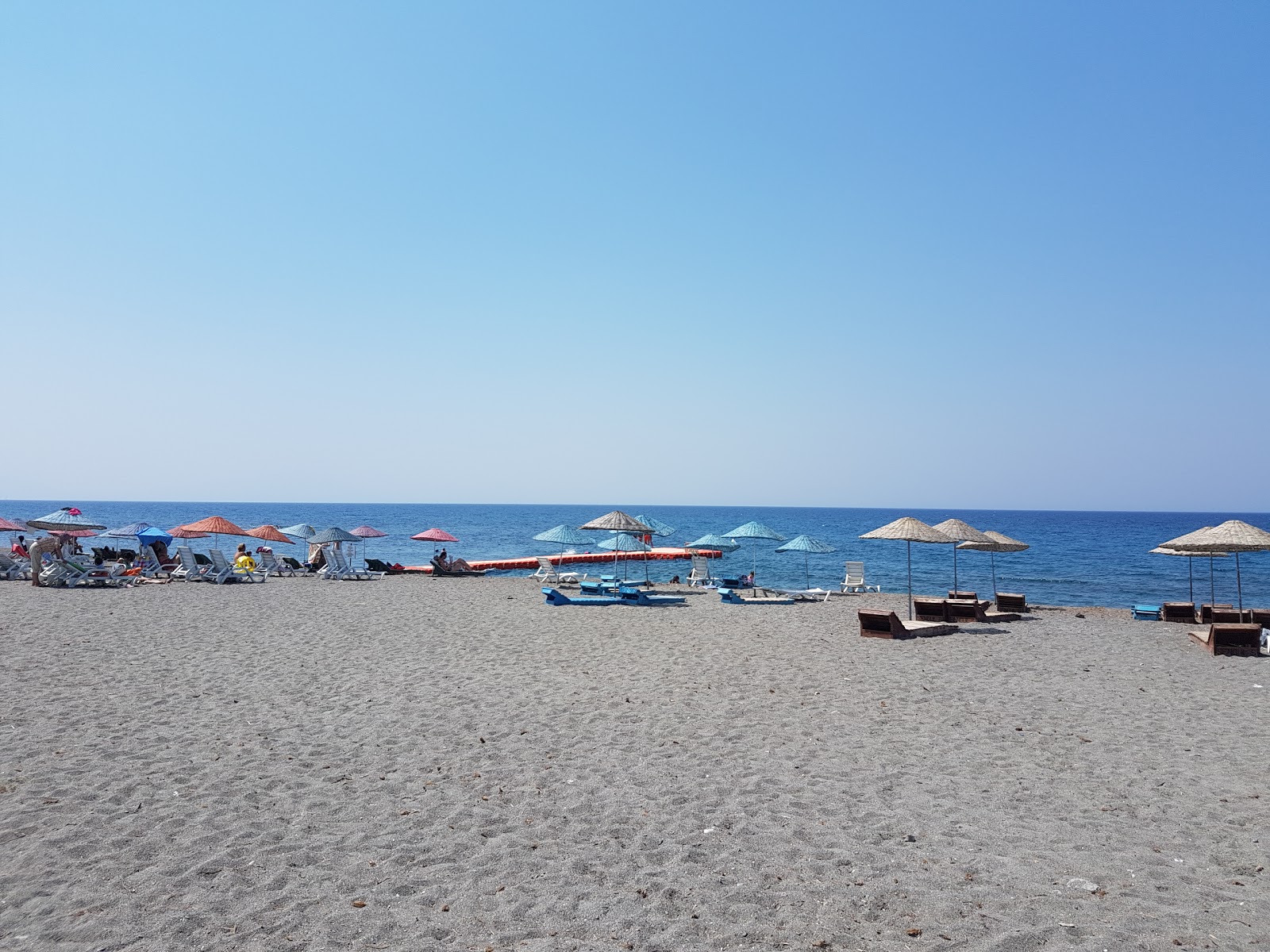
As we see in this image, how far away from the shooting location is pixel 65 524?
70.7 ft

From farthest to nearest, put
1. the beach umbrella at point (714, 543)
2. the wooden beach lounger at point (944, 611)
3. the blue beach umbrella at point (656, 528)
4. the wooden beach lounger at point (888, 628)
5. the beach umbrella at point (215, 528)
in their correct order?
the beach umbrella at point (215, 528) < the beach umbrella at point (714, 543) < the blue beach umbrella at point (656, 528) < the wooden beach lounger at point (944, 611) < the wooden beach lounger at point (888, 628)

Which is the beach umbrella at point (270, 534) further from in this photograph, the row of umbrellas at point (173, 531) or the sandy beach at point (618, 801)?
the sandy beach at point (618, 801)

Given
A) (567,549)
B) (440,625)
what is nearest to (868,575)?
(567,549)

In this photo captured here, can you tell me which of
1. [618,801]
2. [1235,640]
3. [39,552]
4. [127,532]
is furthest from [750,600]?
[127,532]

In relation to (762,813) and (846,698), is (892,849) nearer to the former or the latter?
(762,813)

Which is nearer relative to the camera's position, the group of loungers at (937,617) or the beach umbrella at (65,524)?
the group of loungers at (937,617)

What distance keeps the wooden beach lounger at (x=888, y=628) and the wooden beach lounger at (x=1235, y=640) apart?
4069 mm

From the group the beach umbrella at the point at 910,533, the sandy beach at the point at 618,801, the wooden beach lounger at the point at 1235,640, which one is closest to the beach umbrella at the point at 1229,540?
the wooden beach lounger at the point at 1235,640

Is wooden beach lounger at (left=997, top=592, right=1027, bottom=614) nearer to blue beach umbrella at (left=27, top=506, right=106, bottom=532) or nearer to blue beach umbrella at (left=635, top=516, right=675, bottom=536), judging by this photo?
blue beach umbrella at (left=635, top=516, right=675, bottom=536)

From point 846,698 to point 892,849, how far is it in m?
3.99

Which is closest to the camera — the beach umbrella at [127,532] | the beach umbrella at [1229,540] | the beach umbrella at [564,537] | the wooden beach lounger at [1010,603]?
the beach umbrella at [1229,540]

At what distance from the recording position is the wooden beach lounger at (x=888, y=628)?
13375mm

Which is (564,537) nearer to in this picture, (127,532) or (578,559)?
(127,532)

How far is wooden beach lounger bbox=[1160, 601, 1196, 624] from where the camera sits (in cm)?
1658
